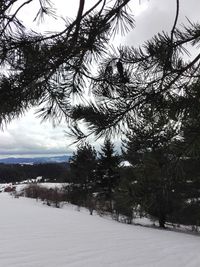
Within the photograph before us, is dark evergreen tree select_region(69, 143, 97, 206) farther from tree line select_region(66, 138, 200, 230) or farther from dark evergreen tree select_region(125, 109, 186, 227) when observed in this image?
dark evergreen tree select_region(125, 109, 186, 227)

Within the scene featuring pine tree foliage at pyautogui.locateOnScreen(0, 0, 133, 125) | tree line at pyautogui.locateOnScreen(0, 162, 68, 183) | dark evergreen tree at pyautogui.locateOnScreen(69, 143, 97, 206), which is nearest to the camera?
pine tree foliage at pyautogui.locateOnScreen(0, 0, 133, 125)

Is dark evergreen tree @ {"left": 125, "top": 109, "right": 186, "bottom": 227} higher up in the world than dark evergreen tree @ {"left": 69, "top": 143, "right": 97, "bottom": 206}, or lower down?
lower down

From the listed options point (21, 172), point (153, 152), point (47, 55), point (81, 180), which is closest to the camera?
point (47, 55)

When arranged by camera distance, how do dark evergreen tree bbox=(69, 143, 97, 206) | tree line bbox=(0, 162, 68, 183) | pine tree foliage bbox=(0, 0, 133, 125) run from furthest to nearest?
tree line bbox=(0, 162, 68, 183), dark evergreen tree bbox=(69, 143, 97, 206), pine tree foliage bbox=(0, 0, 133, 125)

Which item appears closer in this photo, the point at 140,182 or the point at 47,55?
the point at 47,55

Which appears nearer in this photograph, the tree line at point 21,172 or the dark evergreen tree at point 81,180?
the dark evergreen tree at point 81,180

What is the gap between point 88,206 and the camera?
32719 mm

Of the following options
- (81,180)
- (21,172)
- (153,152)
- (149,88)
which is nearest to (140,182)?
(153,152)

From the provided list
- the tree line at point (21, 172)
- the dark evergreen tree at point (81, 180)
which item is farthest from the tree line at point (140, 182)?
the tree line at point (21, 172)

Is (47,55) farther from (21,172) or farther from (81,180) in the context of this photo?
(21,172)

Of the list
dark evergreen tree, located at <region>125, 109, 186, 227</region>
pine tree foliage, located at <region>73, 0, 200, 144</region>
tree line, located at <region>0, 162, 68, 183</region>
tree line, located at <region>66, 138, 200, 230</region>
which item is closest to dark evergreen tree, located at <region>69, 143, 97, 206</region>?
tree line, located at <region>66, 138, 200, 230</region>

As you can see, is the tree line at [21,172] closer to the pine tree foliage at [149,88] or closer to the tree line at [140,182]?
the tree line at [140,182]

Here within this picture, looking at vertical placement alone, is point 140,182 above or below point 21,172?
below

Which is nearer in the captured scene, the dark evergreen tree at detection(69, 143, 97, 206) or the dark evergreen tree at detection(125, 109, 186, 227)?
the dark evergreen tree at detection(125, 109, 186, 227)
